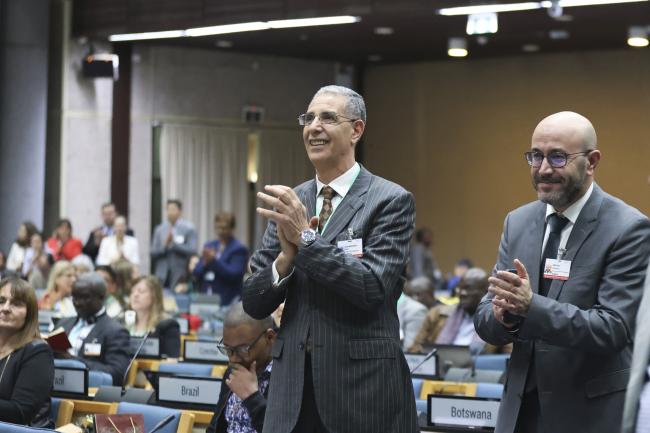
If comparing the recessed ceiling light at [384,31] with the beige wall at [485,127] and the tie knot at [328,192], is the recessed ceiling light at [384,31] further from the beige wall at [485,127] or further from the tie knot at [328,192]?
the tie knot at [328,192]

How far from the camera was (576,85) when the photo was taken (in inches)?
739

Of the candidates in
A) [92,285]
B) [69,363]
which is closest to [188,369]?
[69,363]

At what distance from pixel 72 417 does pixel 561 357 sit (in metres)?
2.98

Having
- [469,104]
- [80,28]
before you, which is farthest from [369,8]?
[469,104]

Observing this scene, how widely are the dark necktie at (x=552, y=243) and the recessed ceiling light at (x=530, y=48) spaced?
1543 cm

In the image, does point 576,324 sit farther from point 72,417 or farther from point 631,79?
point 631,79

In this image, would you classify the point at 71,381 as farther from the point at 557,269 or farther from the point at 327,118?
the point at 557,269

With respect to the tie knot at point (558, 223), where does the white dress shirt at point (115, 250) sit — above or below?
below

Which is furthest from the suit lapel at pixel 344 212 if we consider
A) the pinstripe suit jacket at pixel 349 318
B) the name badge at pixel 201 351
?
the name badge at pixel 201 351

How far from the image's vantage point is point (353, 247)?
10.0 feet

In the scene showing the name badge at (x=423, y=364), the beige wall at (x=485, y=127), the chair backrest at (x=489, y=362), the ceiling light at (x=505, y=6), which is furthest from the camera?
the beige wall at (x=485, y=127)

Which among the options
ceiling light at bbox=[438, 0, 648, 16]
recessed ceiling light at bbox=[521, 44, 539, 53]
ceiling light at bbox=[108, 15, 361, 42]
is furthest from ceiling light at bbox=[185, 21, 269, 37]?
recessed ceiling light at bbox=[521, 44, 539, 53]

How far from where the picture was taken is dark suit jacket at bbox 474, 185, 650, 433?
9.28 feet

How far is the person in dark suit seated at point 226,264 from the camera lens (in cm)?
1189
